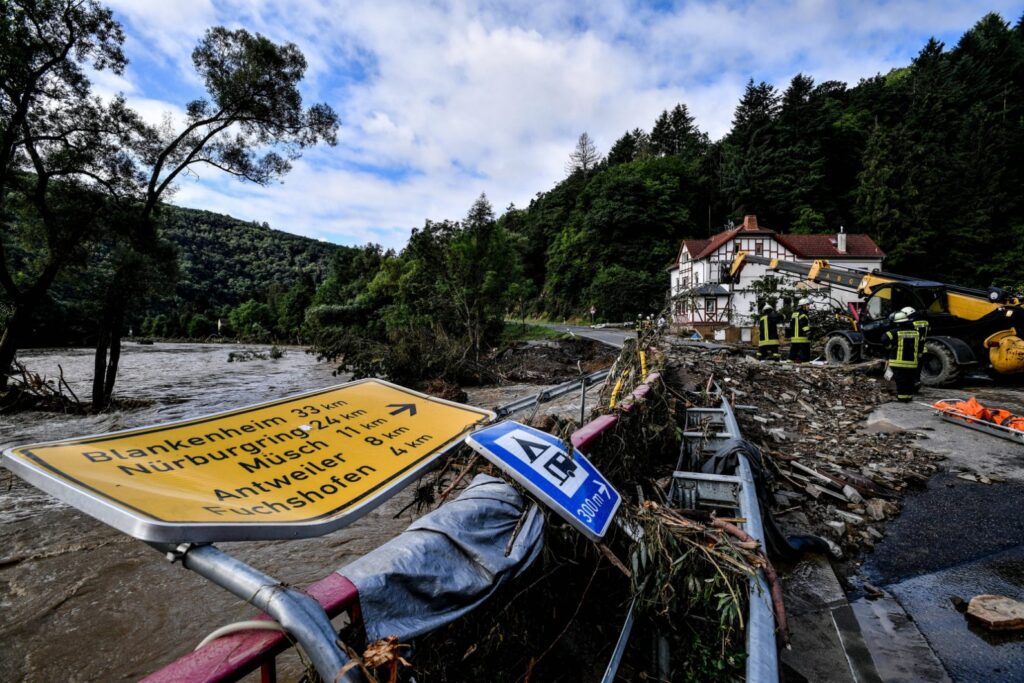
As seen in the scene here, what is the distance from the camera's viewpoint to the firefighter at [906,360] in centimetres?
659

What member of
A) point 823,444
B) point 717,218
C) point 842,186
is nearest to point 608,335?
point 823,444

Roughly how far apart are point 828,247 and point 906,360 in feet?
118

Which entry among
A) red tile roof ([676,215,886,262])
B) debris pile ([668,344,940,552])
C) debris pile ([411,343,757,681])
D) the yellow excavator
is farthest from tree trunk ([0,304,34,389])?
red tile roof ([676,215,886,262])

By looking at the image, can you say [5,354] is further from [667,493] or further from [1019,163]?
[1019,163]

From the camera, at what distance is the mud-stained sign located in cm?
118

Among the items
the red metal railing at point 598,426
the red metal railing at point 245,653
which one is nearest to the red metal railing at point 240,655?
the red metal railing at point 245,653

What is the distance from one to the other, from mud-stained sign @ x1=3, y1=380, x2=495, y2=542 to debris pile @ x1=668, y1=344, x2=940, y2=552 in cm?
303

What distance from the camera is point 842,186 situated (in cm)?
4778

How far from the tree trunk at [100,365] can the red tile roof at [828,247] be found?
40.4 m

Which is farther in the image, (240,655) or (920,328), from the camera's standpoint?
(920,328)

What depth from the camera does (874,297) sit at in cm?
1016

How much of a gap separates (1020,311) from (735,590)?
9867mm

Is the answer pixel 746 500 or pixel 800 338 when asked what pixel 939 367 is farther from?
pixel 746 500

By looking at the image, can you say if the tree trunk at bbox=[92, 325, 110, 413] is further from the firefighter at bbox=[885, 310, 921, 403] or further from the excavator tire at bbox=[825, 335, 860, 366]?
the excavator tire at bbox=[825, 335, 860, 366]
